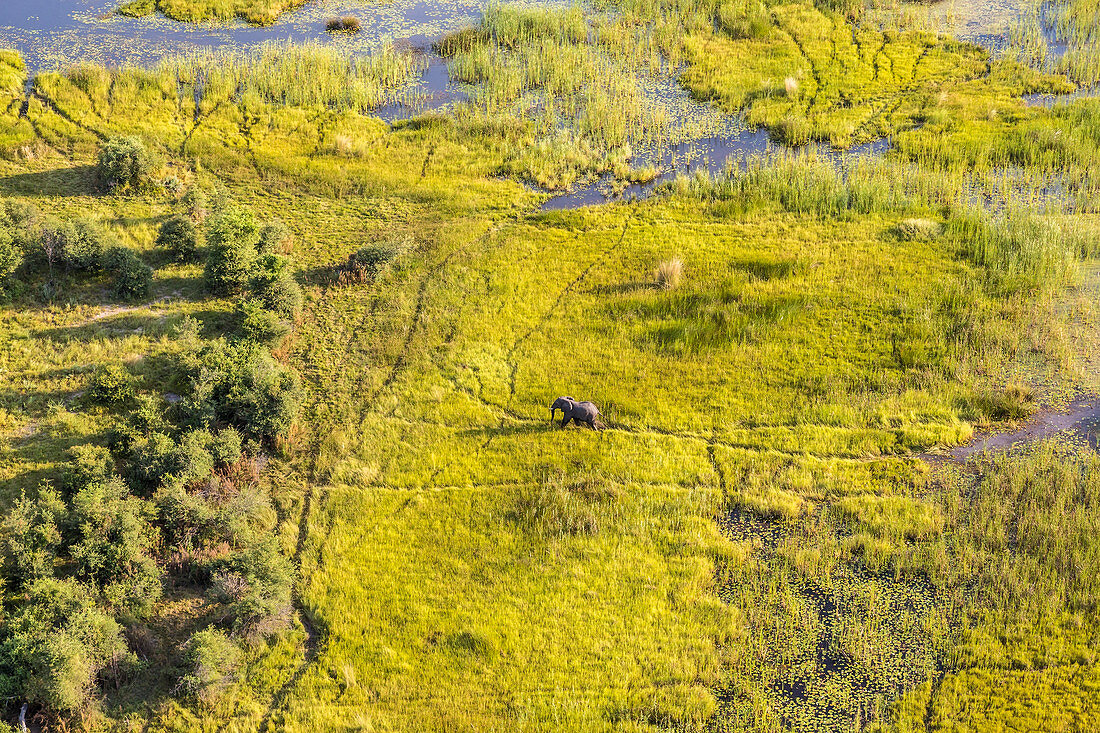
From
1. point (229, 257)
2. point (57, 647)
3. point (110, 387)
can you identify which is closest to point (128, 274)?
point (229, 257)

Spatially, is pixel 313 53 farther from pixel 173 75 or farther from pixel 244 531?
pixel 244 531

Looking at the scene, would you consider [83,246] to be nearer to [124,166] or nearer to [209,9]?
[124,166]

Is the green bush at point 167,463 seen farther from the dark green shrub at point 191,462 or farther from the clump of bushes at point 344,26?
the clump of bushes at point 344,26

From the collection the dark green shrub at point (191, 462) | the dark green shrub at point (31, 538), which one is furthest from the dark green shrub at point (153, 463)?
the dark green shrub at point (31, 538)

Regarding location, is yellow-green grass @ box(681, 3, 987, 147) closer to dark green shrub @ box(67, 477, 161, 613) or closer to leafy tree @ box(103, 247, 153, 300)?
leafy tree @ box(103, 247, 153, 300)

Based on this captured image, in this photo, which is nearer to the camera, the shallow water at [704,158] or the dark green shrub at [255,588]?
the dark green shrub at [255,588]

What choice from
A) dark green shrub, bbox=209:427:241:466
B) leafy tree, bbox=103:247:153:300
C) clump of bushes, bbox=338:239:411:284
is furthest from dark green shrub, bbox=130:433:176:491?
clump of bushes, bbox=338:239:411:284
